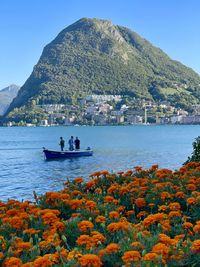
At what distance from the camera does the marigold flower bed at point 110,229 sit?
5.58 m

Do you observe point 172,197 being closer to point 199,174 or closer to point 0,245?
point 199,174

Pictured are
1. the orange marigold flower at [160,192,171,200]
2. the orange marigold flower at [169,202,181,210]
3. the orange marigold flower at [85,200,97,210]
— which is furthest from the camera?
the orange marigold flower at [160,192,171,200]

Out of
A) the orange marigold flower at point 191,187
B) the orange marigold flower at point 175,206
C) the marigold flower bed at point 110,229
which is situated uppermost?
the orange marigold flower at point 191,187

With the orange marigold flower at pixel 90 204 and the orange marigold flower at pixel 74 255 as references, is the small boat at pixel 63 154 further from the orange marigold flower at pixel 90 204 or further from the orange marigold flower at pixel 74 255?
the orange marigold flower at pixel 74 255

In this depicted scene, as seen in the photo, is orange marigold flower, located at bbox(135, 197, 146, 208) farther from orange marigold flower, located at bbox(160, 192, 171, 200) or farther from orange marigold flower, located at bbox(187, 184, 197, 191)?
orange marigold flower, located at bbox(187, 184, 197, 191)

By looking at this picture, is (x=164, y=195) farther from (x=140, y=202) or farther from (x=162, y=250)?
(x=162, y=250)

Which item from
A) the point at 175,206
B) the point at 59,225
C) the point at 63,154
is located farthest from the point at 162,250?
the point at 63,154

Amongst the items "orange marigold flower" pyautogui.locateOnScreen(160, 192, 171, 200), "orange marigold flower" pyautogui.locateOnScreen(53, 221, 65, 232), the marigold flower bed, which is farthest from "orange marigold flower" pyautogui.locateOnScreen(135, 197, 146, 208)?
"orange marigold flower" pyautogui.locateOnScreen(53, 221, 65, 232)

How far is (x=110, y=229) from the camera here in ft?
21.2

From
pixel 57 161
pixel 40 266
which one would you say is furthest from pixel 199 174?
pixel 57 161

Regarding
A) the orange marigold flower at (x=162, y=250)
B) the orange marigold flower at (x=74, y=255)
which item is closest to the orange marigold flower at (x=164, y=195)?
the orange marigold flower at (x=162, y=250)

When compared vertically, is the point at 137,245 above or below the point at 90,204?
below

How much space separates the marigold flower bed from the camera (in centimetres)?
558

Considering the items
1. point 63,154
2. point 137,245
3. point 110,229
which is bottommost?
point 63,154
